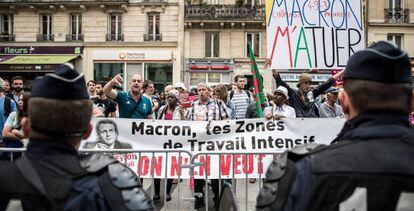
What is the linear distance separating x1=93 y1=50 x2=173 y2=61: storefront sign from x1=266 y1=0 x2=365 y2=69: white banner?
71.5 feet

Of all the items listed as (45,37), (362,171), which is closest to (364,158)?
(362,171)

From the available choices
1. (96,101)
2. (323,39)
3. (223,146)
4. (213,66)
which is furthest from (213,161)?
(213,66)

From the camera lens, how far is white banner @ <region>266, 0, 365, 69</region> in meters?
7.26

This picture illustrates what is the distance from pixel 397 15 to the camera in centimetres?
2872

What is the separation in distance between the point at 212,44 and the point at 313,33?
22.3 metres

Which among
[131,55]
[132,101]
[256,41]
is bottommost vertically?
[132,101]

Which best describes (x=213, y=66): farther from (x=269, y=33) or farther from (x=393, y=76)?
(x=393, y=76)

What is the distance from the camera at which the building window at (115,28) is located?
2970 centimetres

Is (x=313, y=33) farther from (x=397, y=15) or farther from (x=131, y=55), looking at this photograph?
(x=397, y=15)

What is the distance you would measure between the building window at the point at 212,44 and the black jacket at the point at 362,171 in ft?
91.1

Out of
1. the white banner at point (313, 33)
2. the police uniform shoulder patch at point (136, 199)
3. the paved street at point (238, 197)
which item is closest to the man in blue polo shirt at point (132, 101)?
the paved street at point (238, 197)

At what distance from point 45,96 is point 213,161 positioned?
354 cm

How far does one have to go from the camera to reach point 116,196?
176cm

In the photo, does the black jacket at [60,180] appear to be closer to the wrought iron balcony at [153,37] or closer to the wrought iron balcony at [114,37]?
the wrought iron balcony at [153,37]
